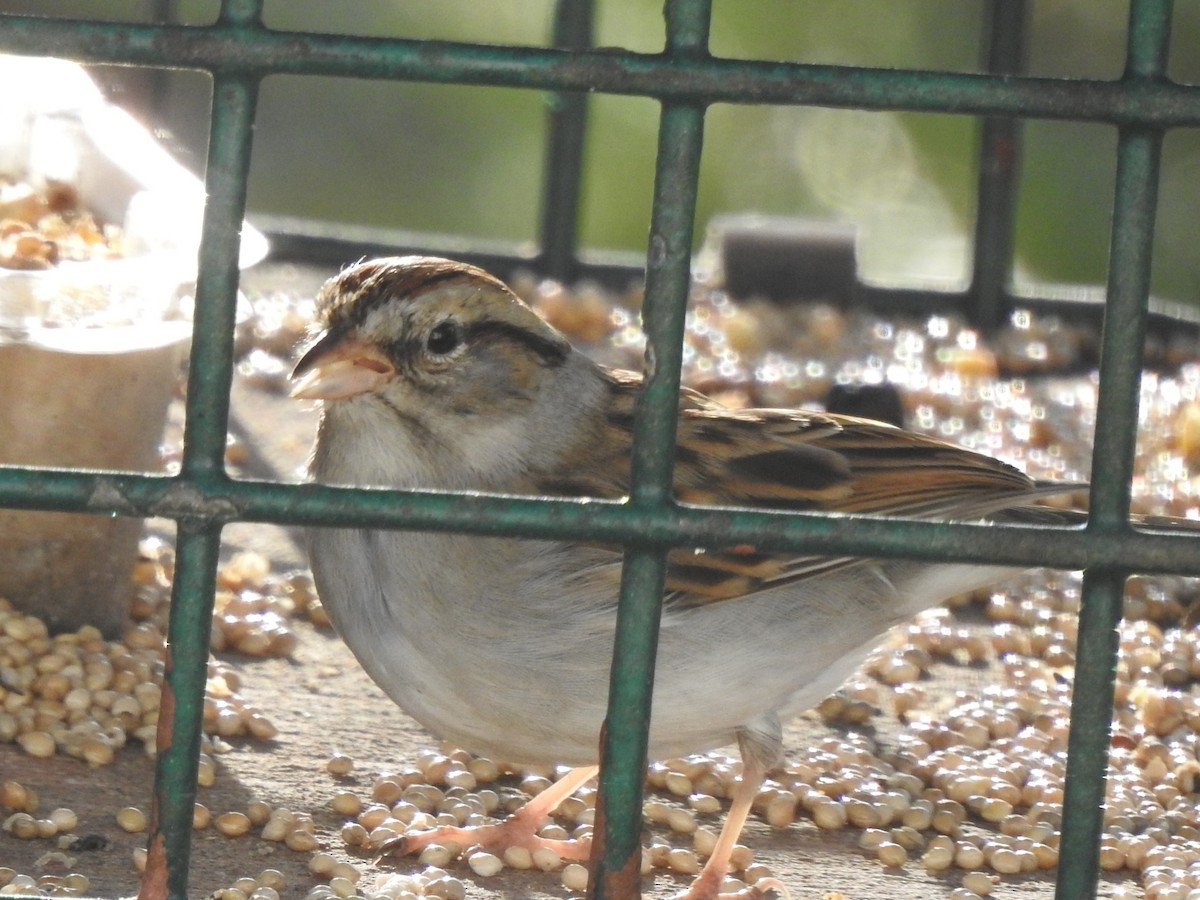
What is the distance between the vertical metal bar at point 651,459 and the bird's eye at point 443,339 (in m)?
1.02

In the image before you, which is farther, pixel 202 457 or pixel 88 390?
pixel 88 390

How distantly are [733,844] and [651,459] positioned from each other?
1.10 metres

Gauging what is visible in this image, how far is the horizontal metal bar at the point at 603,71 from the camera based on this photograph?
5.21 ft

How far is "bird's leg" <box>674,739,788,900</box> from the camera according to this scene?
2.53 metres

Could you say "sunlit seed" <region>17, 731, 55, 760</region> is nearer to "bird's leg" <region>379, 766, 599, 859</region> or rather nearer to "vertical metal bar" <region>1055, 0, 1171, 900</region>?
"bird's leg" <region>379, 766, 599, 859</region>

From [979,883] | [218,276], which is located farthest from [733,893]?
[218,276]

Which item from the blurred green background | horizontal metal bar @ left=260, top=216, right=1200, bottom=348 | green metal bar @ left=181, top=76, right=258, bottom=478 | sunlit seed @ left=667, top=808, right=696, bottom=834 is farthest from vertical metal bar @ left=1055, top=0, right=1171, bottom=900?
the blurred green background

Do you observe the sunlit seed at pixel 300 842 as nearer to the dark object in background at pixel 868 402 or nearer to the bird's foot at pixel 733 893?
the bird's foot at pixel 733 893

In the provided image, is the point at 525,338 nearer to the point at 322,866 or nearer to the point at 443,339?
the point at 443,339

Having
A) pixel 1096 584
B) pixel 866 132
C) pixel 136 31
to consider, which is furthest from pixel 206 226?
pixel 866 132

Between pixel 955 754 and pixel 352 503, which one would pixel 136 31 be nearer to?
pixel 352 503

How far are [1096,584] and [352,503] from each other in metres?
0.66

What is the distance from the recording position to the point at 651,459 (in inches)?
64.6

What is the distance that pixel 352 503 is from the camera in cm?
160
